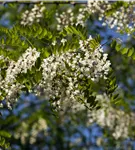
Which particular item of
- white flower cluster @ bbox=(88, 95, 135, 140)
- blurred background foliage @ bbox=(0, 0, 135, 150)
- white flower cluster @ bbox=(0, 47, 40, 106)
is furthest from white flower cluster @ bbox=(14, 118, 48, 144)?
white flower cluster @ bbox=(0, 47, 40, 106)

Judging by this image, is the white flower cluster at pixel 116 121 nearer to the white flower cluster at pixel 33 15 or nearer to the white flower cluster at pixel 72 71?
the white flower cluster at pixel 33 15

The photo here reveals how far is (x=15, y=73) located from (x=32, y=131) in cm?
661

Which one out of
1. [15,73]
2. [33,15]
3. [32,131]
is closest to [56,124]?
[32,131]

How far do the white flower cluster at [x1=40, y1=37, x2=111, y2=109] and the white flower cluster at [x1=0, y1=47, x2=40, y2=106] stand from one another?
0.09 m

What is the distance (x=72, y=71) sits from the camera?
256cm

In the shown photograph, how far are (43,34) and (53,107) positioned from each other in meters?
0.43

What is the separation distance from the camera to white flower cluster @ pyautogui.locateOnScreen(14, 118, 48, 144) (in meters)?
8.68

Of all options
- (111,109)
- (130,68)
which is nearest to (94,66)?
(111,109)

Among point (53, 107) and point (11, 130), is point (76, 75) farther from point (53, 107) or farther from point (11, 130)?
point (11, 130)

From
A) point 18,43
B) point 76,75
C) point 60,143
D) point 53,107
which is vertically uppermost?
point 18,43

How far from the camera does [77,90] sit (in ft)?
8.53

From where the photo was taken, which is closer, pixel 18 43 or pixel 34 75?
pixel 34 75

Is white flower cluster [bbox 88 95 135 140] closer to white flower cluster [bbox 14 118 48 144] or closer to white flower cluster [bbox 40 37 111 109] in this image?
white flower cluster [bbox 14 118 48 144]

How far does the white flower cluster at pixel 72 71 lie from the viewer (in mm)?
2512
